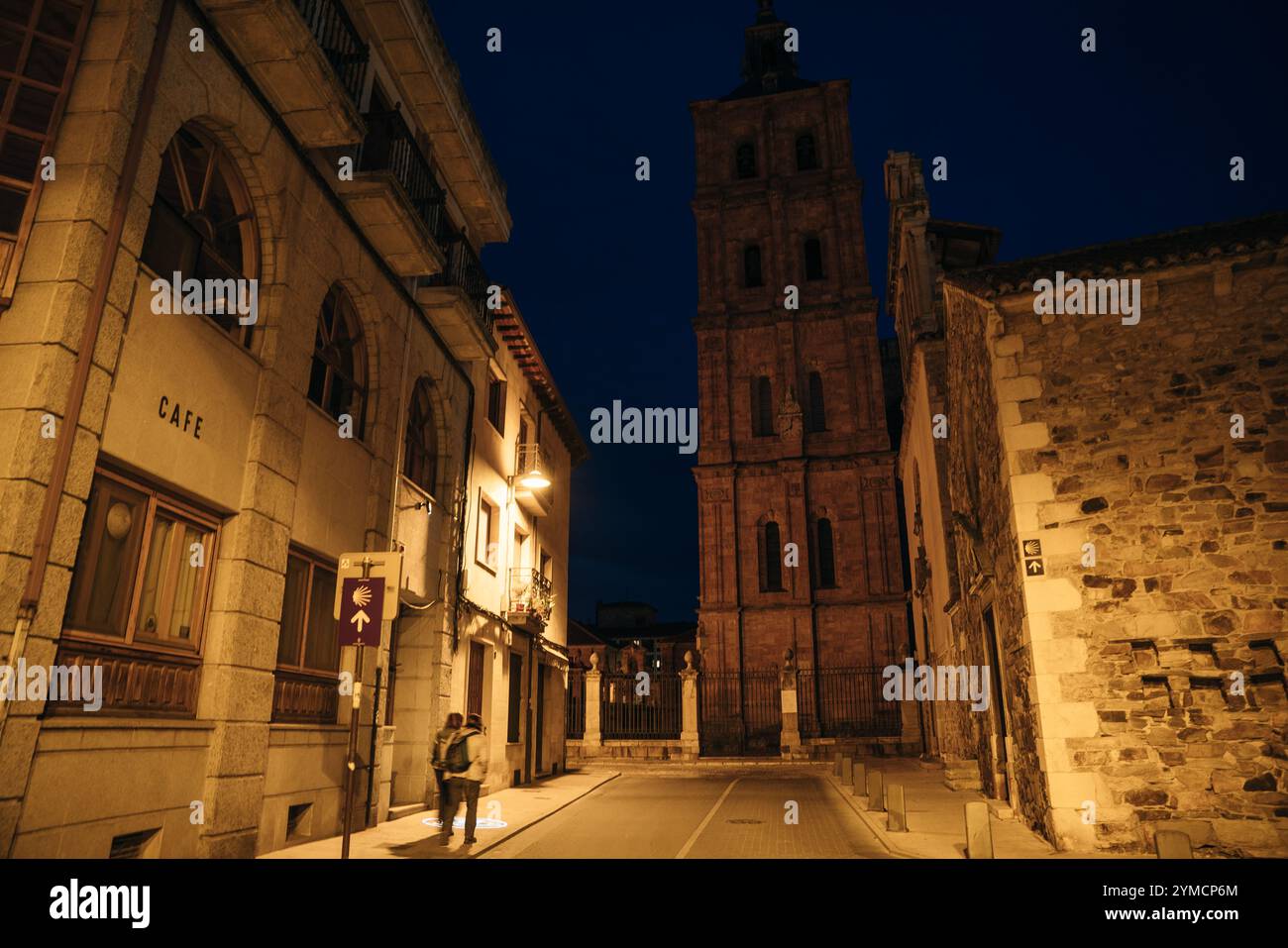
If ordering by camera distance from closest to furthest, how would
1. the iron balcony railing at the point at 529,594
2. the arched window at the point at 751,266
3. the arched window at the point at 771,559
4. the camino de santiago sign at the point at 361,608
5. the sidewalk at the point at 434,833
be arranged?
the camino de santiago sign at the point at 361,608 → the sidewalk at the point at 434,833 → the iron balcony railing at the point at 529,594 → the arched window at the point at 771,559 → the arched window at the point at 751,266

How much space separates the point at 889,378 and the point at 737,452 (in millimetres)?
20702

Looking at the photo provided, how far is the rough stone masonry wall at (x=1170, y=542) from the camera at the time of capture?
30.3 feet

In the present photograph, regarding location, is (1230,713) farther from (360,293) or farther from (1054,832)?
(360,293)

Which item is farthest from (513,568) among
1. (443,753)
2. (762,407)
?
(762,407)

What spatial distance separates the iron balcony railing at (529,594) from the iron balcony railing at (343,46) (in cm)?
1152

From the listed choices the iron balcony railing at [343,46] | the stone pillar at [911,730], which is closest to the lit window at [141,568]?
the iron balcony railing at [343,46]

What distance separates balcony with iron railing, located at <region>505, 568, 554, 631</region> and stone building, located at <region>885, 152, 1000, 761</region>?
10139mm

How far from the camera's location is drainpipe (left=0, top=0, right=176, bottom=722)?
598cm

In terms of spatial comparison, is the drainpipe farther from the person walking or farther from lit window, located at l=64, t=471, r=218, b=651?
the person walking

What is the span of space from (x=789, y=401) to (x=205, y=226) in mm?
35420

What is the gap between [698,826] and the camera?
12.8 metres

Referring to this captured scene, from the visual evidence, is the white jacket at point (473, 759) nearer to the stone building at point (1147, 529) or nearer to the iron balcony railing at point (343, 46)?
the stone building at point (1147, 529)

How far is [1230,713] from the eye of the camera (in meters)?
9.27

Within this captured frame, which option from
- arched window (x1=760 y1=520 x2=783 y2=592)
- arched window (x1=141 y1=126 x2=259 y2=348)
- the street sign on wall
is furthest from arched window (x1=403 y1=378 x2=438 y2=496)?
arched window (x1=760 y1=520 x2=783 y2=592)
